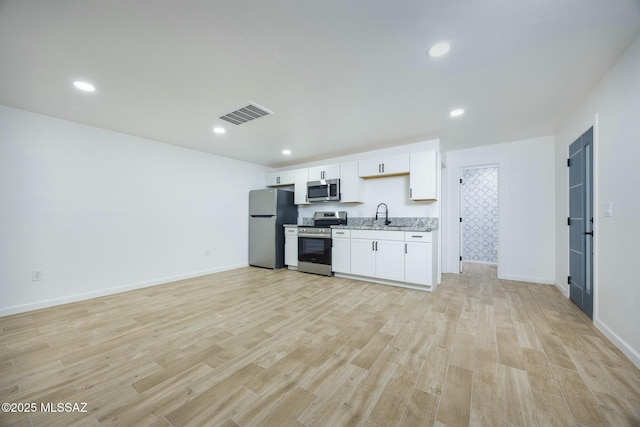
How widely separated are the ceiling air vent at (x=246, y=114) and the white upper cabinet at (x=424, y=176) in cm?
248

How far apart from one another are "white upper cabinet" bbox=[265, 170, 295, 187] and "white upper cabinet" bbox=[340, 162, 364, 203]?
133 cm

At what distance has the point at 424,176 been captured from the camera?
149 inches

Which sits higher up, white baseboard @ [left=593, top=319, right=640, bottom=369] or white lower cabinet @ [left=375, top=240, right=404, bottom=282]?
white lower cabinet @ [left=375, top=240, right=404, bottom=282]

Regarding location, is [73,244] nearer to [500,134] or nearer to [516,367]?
[516,367]

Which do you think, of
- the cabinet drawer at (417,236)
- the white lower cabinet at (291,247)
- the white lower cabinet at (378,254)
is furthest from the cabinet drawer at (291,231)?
the cabinet drawer at (417,236)

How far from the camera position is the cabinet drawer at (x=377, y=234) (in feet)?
12.1

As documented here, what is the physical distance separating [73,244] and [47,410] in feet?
8.64

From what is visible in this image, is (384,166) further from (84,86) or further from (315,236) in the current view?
(84,86)

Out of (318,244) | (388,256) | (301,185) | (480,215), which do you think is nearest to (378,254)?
(388,256)

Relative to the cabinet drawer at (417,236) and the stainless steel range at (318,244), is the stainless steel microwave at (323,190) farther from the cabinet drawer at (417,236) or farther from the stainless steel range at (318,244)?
the cabinet drawer at (417,236)

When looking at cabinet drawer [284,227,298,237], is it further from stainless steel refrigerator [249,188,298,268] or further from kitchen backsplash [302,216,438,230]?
kitchen backsplash [302,216,438,230]

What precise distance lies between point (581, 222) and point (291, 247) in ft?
14.5

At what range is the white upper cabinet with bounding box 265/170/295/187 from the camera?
539cm

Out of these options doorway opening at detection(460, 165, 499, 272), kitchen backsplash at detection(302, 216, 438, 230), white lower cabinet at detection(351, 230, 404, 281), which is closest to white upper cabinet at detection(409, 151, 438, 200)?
kitchen backsplash at detection(302, 216, 438, 230)
